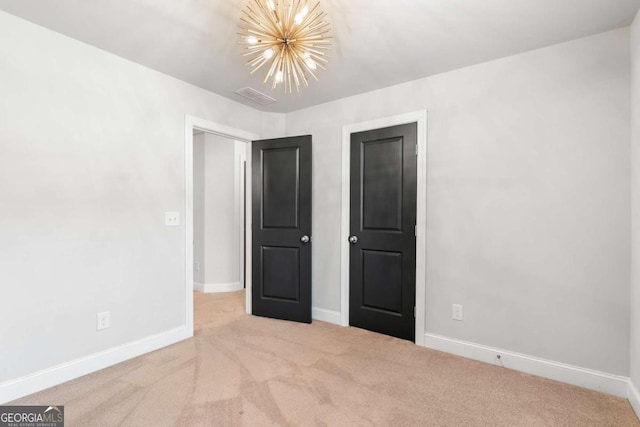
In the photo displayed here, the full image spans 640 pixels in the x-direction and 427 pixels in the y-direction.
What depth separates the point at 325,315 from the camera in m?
3.40

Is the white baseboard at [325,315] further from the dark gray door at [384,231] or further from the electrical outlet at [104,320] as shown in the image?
the electrical outlet at [104,320]

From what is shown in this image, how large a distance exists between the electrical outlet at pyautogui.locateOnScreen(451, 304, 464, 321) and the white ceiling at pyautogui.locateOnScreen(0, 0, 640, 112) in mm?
2009

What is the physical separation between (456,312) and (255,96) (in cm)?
279

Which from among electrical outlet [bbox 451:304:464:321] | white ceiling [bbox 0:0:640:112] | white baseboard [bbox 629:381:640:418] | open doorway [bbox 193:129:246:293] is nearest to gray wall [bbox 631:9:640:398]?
white baseboard [bbox 629:381:640:418]

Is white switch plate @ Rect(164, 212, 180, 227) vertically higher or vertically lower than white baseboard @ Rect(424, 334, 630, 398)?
higher

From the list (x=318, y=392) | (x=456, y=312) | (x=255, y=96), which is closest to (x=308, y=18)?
(x=255, y=96)

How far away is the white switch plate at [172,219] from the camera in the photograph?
109 inches

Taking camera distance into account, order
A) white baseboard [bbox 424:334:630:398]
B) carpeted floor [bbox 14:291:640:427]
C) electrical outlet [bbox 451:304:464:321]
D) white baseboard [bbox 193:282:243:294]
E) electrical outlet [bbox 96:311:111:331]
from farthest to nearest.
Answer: white baseboard [bbox 193:282:243:294] → electrical outlet [bbox 451:304:464:321] → electrical outlet [bbox 96:311:111:331] → white baseboard [bbox 424:334:630:398] → carpeted floor [bbox 14:291:640:427]

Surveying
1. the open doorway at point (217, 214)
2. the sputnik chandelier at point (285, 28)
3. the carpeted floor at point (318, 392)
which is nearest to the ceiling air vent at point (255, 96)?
the sputnik chandelier at point (285, 28)

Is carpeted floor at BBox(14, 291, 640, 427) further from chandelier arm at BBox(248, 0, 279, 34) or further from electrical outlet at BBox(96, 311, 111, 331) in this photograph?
chandelier arm at BBox(248, 0, 279, 34)

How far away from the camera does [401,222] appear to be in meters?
2.91

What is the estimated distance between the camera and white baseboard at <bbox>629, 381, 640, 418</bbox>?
181 centimetres

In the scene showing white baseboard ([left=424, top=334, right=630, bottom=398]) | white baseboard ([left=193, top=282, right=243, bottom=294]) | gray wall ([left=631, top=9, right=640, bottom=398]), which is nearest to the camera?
gray wall ([left=631, top=9, right=640, bottom=398])

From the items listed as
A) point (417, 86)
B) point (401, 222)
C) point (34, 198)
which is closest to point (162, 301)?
point (34, 198)
